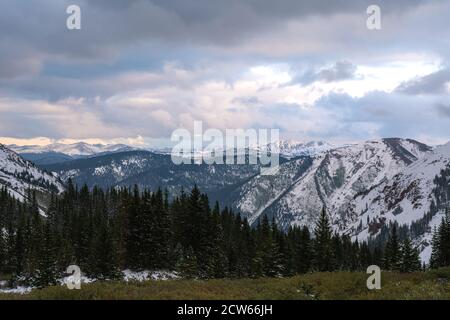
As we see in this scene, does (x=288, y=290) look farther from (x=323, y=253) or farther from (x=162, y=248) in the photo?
(x=162, y=248)

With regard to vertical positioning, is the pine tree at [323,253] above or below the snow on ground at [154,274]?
above

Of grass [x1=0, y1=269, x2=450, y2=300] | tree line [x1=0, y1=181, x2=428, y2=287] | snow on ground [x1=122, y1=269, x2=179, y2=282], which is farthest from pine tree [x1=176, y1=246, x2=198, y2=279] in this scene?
grass [x1=0, y1=269, x2=450, y2=300]

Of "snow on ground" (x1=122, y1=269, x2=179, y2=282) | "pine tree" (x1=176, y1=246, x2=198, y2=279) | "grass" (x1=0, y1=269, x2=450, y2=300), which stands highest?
"grass" (x1=0, y1=269, x2=450, y2=300)

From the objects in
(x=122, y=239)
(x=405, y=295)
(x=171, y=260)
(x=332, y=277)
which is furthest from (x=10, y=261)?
(x=405, y=295)

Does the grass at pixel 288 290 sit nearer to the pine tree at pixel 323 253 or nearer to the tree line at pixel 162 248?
the tree line at pixel 162 248

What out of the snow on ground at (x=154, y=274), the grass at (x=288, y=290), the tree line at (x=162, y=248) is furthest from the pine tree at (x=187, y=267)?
the grass at (x=288, y=290)

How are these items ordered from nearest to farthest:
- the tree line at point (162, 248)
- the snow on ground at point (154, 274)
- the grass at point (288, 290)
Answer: the grass at point (288, 290) → the tree line at point (162, 248) → the snow on ground at point (154, 274)

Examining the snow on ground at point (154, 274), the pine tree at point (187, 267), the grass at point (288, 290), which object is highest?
the grass at point (288, 290)

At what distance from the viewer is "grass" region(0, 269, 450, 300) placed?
856 inches

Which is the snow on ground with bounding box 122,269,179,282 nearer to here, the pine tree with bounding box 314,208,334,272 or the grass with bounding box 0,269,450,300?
the pine tree with bounding box 314,208,334,272

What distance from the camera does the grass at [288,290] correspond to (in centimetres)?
2173

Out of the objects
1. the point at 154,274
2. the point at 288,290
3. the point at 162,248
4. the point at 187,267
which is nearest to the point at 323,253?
the point at 187,267
